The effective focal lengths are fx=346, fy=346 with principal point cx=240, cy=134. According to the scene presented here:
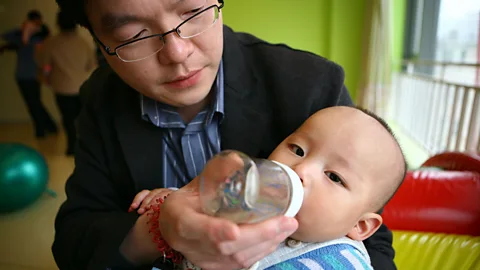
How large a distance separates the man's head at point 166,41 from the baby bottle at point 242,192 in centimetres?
28

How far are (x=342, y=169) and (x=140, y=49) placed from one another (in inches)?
20.6

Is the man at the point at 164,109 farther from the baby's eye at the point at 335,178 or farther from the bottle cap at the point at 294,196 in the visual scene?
the bottle cap at the point at 294,196

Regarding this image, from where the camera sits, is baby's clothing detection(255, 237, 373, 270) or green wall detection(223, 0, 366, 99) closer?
baby's clothing detection(255, 237, 373, 270)

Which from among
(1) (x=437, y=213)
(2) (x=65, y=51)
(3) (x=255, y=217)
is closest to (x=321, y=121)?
(3) (x=255, y=217)

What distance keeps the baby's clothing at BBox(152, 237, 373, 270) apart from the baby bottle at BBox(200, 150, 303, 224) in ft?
0.74

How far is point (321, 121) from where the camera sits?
33.0 inches

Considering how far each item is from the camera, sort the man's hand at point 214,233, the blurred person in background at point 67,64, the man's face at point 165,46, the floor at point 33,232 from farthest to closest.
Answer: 1. the blurred person in background at point 67,64
2. the floor at point 33,232
3. the man's face at point 165,46
4. the man's hand at point 214,233

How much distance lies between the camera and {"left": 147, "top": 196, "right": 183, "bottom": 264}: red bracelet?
2.31 feet

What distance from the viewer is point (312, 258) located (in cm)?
78

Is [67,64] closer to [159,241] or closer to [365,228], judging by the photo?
[159,241]

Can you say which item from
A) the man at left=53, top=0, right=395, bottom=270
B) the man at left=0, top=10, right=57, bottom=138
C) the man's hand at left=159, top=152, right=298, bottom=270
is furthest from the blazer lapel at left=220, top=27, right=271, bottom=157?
the man at left=0, top=10, right=57, bottom=138

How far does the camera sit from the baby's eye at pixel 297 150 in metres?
0.81

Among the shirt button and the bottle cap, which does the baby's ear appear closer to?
the shirt button

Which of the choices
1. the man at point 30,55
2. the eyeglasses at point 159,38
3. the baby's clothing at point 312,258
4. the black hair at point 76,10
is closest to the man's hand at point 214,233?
the baby's clothing at point 312,258
